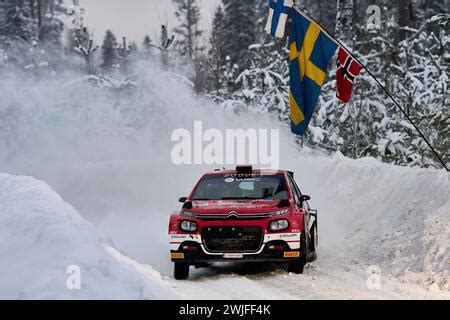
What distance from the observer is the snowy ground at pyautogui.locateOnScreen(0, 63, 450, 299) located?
7195 millimetres

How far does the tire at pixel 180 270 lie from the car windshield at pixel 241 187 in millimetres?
1345

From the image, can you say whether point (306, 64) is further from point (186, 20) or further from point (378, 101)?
point (186, 20)

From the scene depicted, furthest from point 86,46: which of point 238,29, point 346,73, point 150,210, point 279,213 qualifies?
point 279,213

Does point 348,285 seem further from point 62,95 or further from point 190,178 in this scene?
point 62,95

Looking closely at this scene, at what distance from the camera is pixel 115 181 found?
24453 millimetres

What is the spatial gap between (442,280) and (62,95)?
26667 mm

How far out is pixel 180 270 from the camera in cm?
920

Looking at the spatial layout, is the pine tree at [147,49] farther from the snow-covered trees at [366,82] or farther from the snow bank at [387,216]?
the snow bank at [387,216]

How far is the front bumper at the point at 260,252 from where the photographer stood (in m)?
8.92

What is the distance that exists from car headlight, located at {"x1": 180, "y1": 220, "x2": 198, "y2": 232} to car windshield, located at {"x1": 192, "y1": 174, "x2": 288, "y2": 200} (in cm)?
103

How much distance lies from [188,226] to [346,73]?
223 inches

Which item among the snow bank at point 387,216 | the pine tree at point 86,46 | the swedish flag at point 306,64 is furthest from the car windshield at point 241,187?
the pine tree at point 86,46

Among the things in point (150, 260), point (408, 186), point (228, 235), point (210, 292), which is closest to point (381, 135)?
point (408, 186)

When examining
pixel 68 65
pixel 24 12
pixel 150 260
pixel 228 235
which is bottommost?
pixel 150 260
